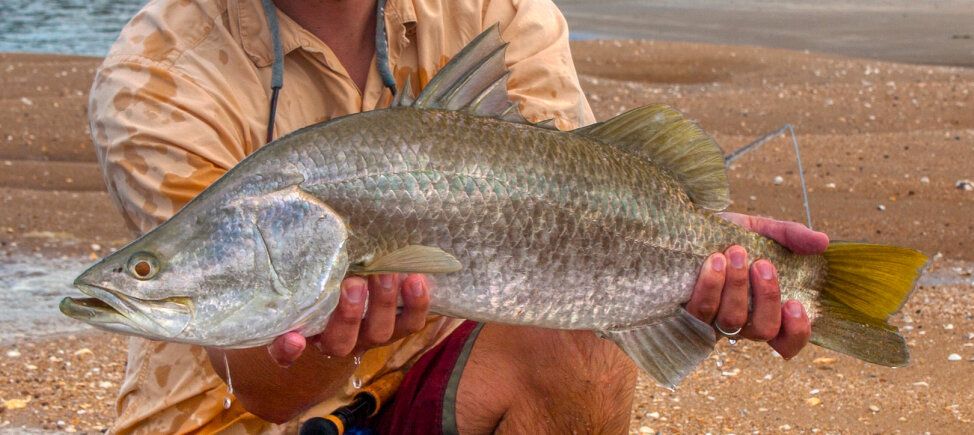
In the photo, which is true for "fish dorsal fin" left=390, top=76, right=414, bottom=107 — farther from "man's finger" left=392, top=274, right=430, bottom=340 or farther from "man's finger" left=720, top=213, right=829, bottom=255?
"man's finger" left=720, top=213, right=829, bottom=255

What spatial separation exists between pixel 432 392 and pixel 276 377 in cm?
46

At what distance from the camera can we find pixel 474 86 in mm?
2398

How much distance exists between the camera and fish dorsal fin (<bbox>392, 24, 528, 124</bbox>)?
7.79ft

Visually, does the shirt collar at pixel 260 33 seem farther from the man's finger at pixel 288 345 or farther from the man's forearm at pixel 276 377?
the man's finger at pixel 288 345

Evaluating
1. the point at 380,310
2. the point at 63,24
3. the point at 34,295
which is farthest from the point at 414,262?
the point at 63,24

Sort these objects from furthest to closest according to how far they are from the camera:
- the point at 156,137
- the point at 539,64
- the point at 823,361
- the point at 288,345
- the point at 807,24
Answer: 1. the point at 807,24
2. the point at 823,361
3. the point at 539,64
4. the point at 156,137
5. the point at 288,345

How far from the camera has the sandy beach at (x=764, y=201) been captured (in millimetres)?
4477

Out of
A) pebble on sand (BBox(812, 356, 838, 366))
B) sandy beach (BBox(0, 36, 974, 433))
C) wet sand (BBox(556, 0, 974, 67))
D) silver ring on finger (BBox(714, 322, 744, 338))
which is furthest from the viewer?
wet sand (BBox(556, 0, 974, 67))

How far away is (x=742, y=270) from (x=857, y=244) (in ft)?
0.93

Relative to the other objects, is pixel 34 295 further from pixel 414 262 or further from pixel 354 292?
pixel 414 262

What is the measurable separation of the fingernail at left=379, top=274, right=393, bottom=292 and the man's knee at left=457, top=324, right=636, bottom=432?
797 millimetres

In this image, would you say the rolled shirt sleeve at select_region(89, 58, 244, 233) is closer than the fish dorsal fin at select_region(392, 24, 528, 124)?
No

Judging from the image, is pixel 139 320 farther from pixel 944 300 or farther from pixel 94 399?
pixel 944 300

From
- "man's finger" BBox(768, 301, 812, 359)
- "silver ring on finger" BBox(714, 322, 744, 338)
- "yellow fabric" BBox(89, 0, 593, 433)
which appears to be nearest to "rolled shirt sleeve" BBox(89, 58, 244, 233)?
"yellow fabric" BBox(89, 0, 593, 433)
